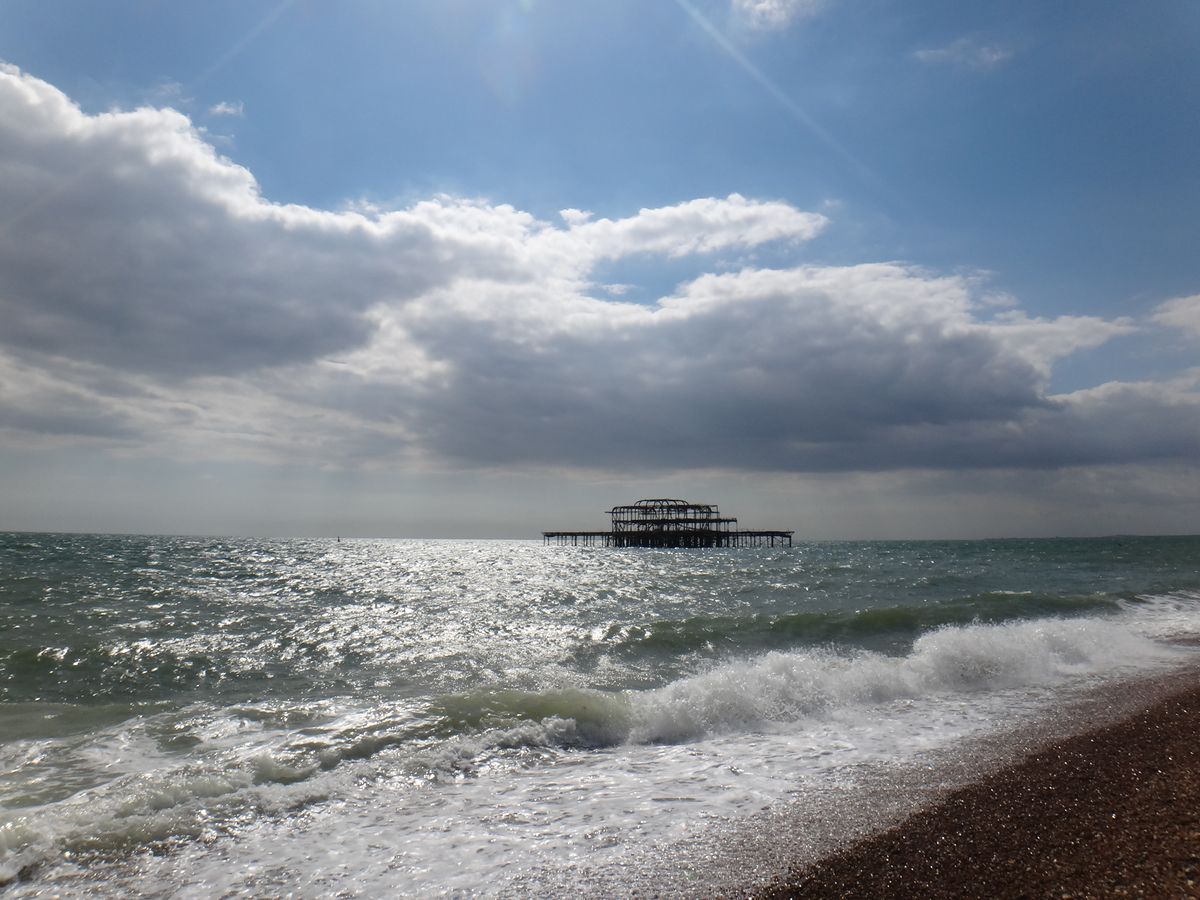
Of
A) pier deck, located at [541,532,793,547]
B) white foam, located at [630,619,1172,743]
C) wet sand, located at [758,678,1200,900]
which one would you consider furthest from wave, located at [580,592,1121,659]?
pier deck, located at [541,532,793,547]

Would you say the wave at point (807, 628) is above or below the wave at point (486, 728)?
below

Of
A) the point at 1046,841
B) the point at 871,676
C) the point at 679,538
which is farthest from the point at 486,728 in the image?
the point at 679,538

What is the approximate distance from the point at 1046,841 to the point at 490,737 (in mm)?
5093

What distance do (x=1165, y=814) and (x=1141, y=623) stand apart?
14.9m

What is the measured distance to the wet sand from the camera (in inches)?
151

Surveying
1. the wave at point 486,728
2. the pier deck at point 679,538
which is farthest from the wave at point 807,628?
the pier deck at point 679,538

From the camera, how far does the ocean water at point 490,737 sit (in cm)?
468

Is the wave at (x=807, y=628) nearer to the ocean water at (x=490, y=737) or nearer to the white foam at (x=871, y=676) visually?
the ocean water at (x=490, y=737)

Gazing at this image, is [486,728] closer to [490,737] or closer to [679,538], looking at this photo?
[490,737]

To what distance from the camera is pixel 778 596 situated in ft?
77.0

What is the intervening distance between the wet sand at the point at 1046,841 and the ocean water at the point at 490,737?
0.36m

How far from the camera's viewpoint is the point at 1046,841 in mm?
4391

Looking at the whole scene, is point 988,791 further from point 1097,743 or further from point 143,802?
point 143,802

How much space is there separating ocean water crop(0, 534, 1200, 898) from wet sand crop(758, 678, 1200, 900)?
14.0 inches
